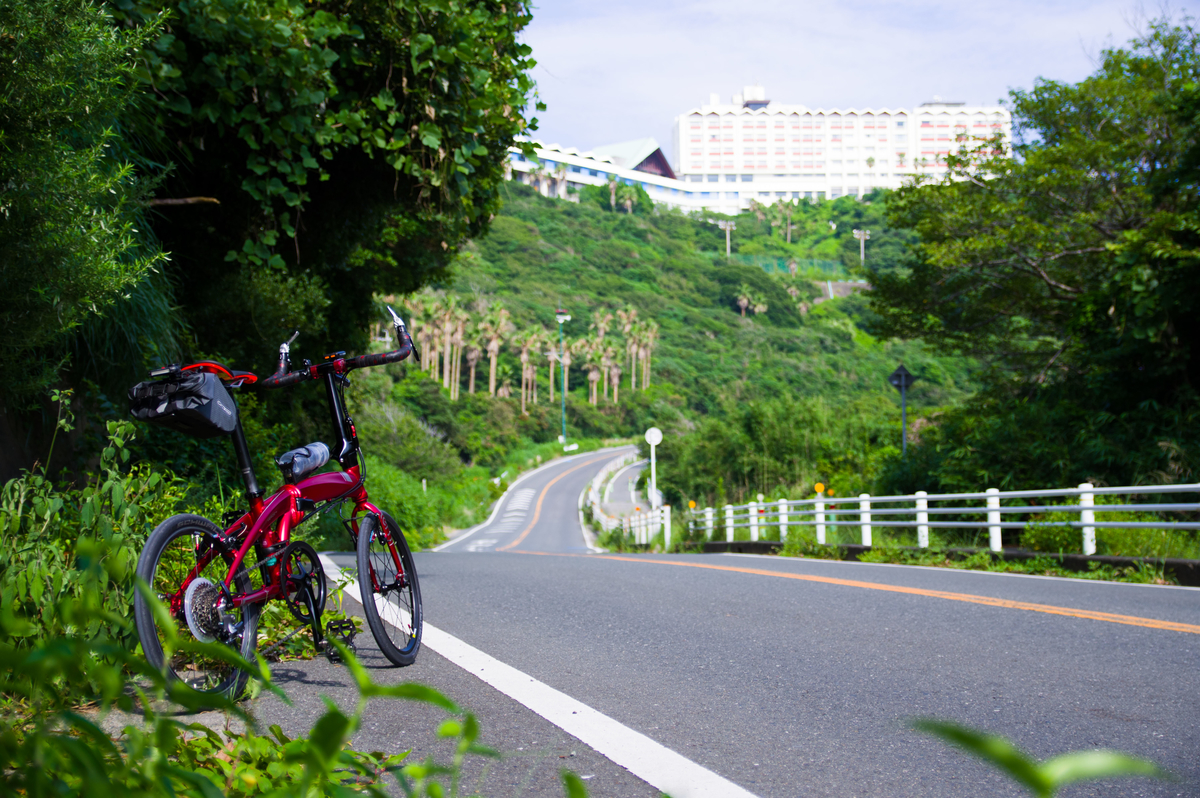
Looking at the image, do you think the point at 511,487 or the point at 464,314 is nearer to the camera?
the point at 511,487

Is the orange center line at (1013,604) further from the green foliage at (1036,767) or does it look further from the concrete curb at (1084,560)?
the green foliage at (1036,767)

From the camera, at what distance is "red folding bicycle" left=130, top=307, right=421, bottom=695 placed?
321cm

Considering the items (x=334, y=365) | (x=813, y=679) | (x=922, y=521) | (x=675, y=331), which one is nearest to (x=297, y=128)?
(x=334, y=365)

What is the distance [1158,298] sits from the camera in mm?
13172

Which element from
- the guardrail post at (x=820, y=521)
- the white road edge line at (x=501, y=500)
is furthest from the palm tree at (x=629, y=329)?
the guardrail post at (x=820, y=521)

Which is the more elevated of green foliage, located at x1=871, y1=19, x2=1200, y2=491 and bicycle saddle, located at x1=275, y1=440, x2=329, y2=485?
green foliage, located at x1=871, y1=19, x2=1200, y2=491

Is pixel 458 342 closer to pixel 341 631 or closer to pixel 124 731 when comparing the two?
pixel 341 631

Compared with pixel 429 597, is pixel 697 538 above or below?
below

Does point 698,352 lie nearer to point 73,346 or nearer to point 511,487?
point 511,487

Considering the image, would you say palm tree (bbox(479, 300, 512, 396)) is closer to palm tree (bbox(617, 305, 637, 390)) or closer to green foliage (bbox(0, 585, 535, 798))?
Answer: palm tree (bbox(617, 305, 637, 390))

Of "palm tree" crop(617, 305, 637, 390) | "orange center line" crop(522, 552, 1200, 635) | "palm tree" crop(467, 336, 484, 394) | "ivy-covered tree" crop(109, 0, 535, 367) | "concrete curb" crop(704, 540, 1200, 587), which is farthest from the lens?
"palm tree" crop(617, 305, 637, 390)

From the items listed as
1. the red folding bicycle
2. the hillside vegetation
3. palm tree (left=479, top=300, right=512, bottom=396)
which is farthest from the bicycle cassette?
palm tree (left=479, top=300, right=512, bottom=396)

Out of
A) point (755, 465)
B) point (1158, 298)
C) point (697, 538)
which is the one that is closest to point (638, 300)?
point (755, 465)

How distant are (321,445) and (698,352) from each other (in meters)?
A: 109
